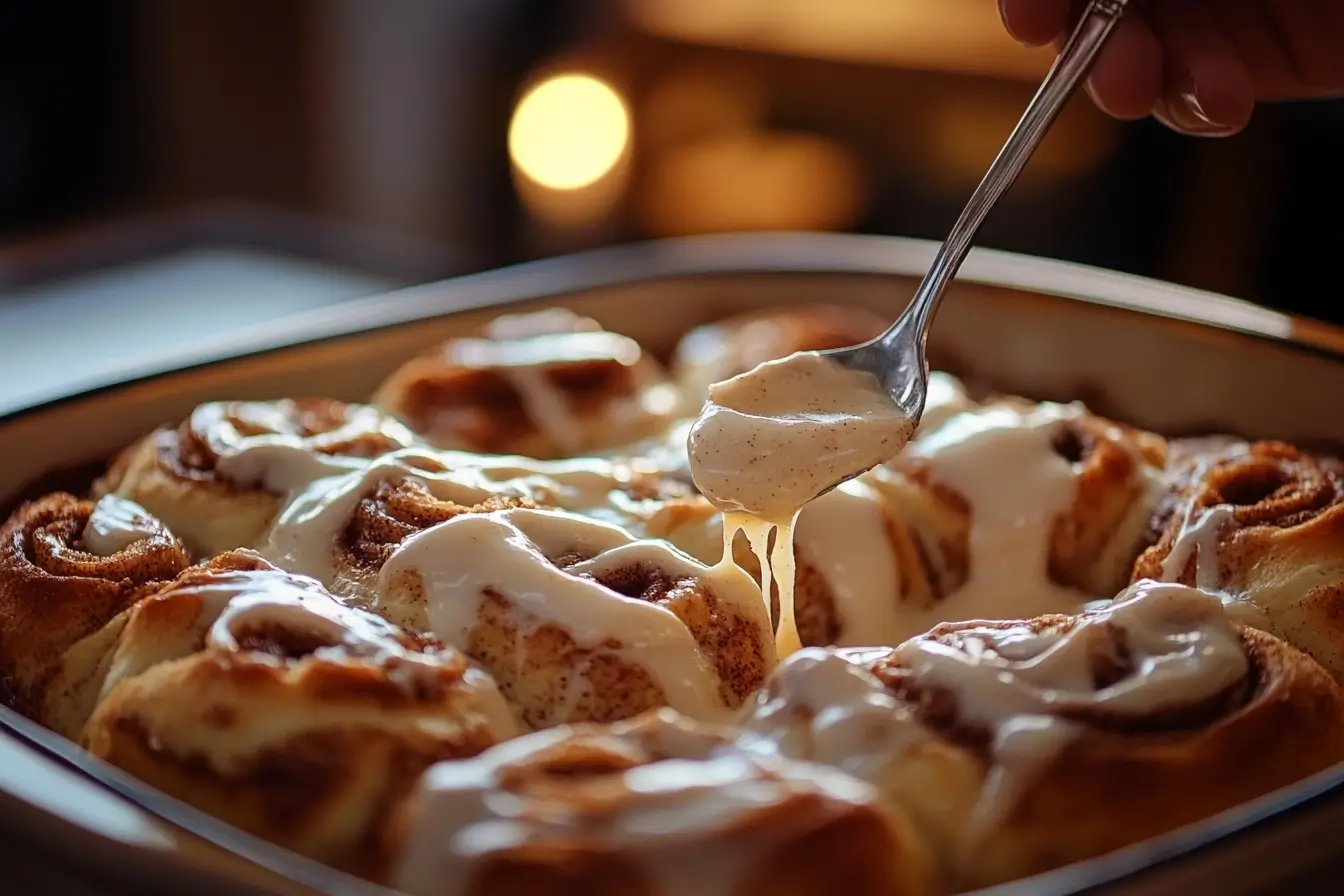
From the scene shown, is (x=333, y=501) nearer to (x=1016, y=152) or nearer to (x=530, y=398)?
(x=530, y=398)

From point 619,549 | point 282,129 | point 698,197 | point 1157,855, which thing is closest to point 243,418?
point 619,549

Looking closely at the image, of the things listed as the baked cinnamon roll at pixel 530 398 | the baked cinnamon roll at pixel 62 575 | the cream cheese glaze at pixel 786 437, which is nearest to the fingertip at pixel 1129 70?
the cream cheese glaze at pixel 786 437

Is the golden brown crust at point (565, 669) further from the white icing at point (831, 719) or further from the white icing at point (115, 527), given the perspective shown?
the white icing at point (115, 527)

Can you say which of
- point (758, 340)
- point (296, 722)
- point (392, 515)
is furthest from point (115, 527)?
point (758, 340)

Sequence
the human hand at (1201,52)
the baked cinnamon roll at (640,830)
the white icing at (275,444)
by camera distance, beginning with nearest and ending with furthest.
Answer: the baked cinnamon roll at (640,830) < the white icing at (275,444) < the human hand at (1201,52)

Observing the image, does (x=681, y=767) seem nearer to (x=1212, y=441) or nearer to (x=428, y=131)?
(x=1212, y=441)
